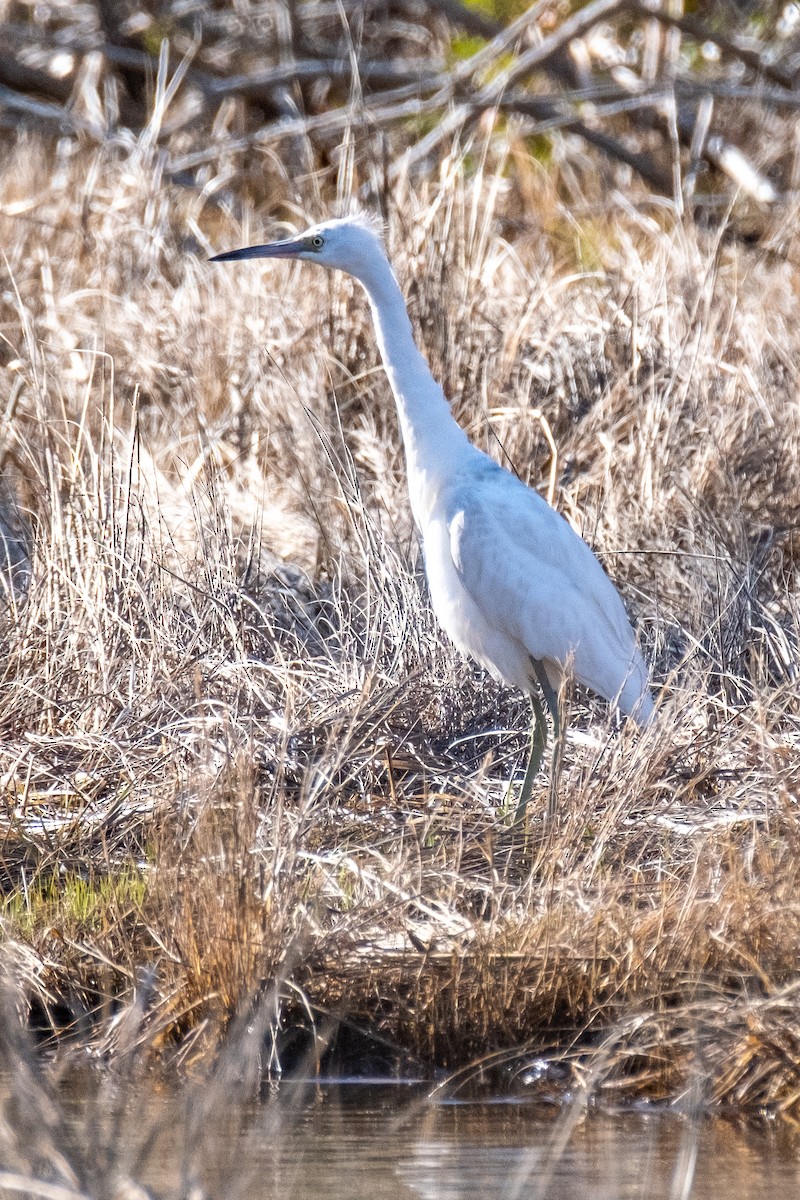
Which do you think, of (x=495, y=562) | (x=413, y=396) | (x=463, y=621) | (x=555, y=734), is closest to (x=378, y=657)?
(x=463, y=621)

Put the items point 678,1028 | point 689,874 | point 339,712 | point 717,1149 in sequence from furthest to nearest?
Answer: point 339,712 → point 689,874 → point 678,1028 → point 717,1149

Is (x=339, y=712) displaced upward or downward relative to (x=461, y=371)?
downward

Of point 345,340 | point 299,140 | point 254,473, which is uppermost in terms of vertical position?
point 299,140

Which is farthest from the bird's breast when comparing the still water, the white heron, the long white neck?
the still water

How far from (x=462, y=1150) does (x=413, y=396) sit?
7.60ft

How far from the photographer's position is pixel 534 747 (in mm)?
4750

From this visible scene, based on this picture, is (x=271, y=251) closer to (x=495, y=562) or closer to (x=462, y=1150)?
(x=495, y=562)

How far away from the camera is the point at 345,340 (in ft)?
22.5

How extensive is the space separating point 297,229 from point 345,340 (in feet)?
3.54

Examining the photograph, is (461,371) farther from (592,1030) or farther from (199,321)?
(592,1030)

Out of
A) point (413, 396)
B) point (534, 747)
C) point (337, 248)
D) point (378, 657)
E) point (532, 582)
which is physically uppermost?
point (337, 248)

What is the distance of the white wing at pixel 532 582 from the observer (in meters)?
4.74

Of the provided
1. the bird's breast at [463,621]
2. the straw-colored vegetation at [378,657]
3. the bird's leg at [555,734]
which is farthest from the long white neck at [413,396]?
the bird's leg at [555,734]

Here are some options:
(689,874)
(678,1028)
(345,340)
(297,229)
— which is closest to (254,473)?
(345,340)
